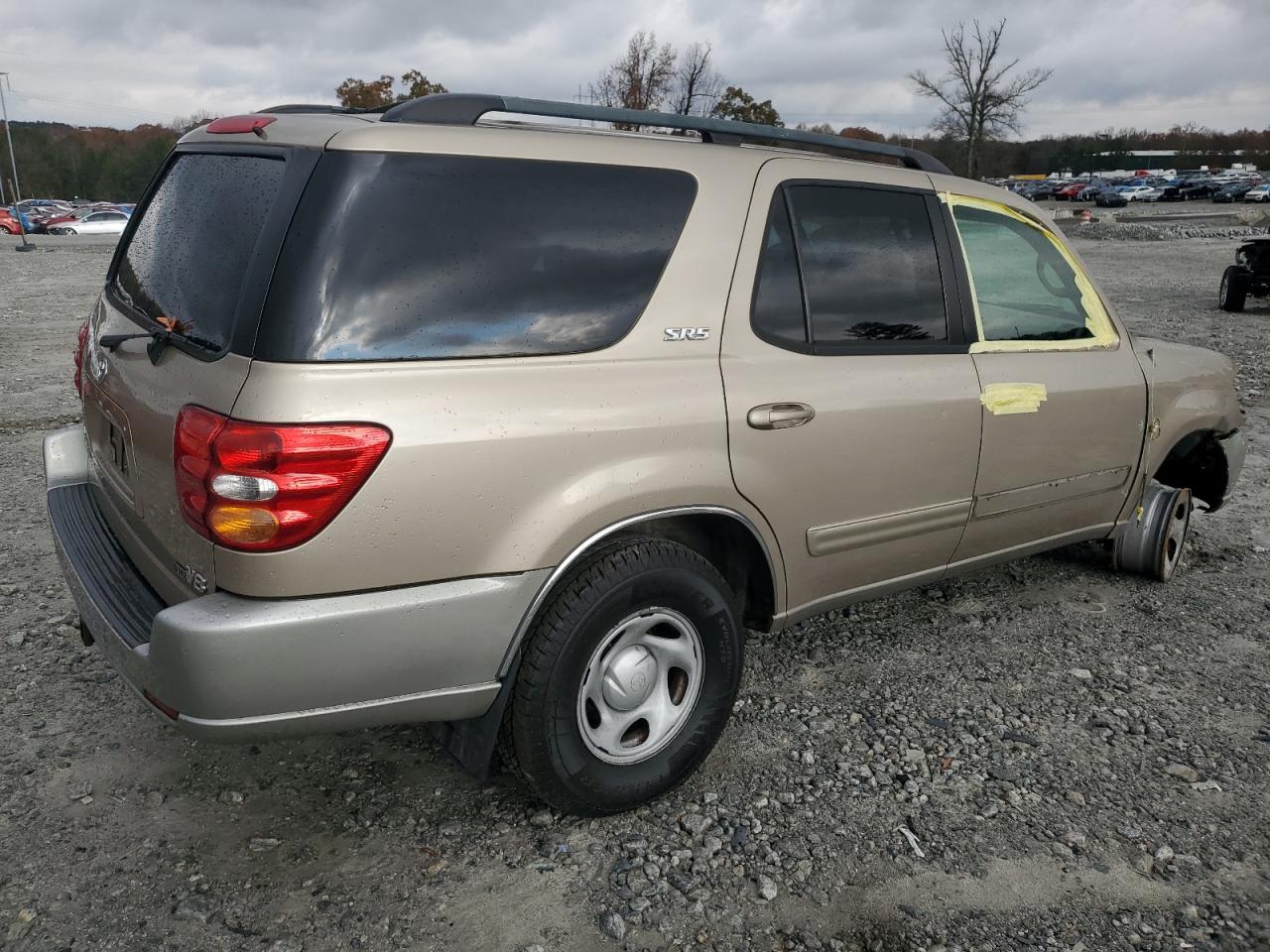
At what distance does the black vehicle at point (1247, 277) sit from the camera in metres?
14.5

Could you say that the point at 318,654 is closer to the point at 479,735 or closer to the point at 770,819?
the point at 479,735

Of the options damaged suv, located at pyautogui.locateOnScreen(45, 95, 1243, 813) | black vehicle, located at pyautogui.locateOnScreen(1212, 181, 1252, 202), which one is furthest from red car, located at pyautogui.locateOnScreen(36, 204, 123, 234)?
black vehicle, located at pyautogui.locateOnScreen(1212, 181, 1252, 202)

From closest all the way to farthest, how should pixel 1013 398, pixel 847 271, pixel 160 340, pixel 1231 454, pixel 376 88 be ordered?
pixel 160 340
pixel 847 271
pixel 1013 398
pixel 1231 454
pixel 376 88

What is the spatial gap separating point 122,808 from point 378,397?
1.56 m

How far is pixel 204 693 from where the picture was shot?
2250 millimetres

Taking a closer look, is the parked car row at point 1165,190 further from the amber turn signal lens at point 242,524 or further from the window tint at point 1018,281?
the amber turn signal lens at point 242,524

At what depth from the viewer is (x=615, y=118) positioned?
2881 mm

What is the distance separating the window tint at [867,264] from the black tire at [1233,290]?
1352 cm

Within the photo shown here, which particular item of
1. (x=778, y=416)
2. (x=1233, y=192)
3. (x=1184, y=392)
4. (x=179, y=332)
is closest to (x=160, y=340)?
→ (x=179, y=332)

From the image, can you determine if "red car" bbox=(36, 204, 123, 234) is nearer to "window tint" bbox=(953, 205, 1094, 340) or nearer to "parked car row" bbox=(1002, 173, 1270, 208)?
"window tint" bbox=(953, 205, 1094, 340)

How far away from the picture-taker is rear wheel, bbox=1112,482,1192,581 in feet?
15.0

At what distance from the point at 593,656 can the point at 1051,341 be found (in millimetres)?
2309

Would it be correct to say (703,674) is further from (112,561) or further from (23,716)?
(23,716)

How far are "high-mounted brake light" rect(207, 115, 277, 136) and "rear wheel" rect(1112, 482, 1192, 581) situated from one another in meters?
3.86
